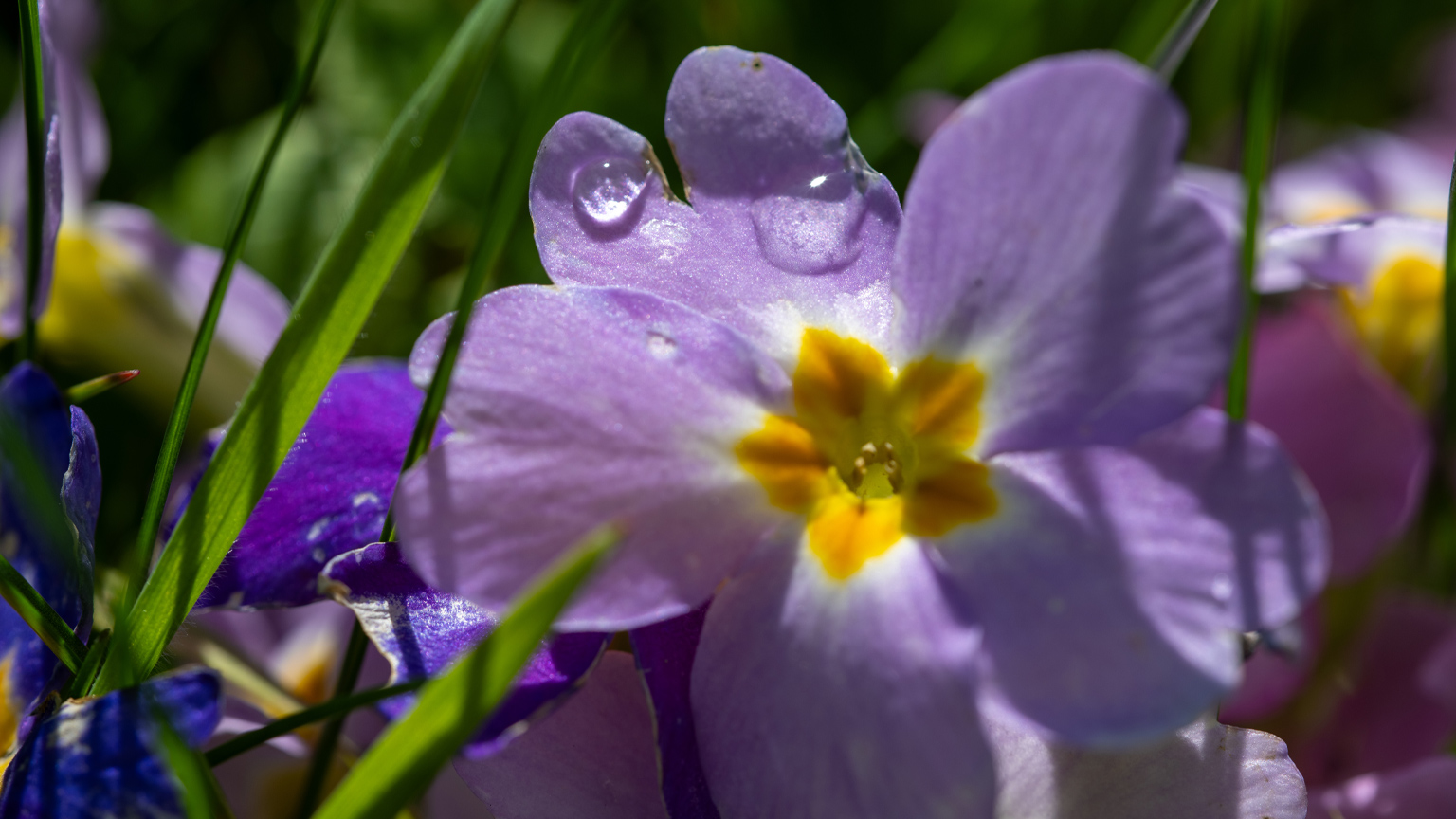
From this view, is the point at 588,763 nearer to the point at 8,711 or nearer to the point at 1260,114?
the point at 8,711

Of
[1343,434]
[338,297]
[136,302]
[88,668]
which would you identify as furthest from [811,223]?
[136,302]

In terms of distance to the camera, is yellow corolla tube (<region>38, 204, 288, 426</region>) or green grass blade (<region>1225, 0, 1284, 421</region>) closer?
green grass blade (<region>1225, 0, 1284, 421</region>)

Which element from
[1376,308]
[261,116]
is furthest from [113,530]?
[1376,308]

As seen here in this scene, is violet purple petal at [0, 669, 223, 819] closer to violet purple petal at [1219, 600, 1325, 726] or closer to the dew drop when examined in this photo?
the dew drop

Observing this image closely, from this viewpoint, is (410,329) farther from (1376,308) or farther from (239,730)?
(1376,308)

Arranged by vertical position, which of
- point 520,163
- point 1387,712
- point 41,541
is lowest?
point 1387,712

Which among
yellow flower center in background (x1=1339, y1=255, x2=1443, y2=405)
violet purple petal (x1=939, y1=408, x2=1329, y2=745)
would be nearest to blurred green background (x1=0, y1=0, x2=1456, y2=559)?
yellow flower center in background (x1=1339, y1=255, x2=1443, y2=405)
